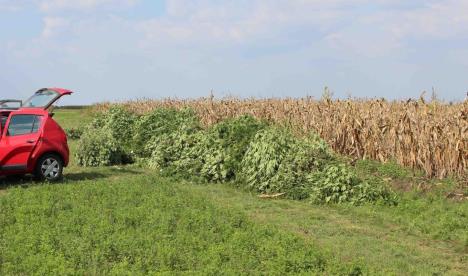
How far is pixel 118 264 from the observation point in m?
7.58

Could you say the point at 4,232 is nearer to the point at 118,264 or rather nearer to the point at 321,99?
the point at 118,264

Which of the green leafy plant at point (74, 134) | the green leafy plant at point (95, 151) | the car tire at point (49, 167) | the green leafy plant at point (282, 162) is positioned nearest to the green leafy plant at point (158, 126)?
the green leafy plant at point (95, 151)

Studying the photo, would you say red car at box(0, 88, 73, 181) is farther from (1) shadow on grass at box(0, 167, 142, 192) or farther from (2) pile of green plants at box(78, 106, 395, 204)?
(2) pile of green plants at box(78, 106, 395, 204)

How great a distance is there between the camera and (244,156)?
50.7 ft

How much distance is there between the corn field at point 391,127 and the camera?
14000mm

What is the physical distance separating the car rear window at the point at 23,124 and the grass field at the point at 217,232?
4.53 feet

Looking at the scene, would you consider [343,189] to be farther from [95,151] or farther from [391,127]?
[95,151]

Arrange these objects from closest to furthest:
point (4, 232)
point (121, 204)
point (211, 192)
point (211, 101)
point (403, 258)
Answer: point (403, 258) < point (4, 232) < point (121, 204) < point (211, 192) < point (211, 101)

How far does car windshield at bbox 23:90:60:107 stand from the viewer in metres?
15.7

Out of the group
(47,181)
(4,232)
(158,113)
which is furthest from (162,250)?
(158,113)

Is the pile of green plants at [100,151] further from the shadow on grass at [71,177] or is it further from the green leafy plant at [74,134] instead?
the green leafy plant at [74,134]

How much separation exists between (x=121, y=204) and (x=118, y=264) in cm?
409

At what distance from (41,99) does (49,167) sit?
7.76 feet

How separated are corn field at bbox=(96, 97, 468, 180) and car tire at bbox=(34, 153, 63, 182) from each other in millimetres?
7976
